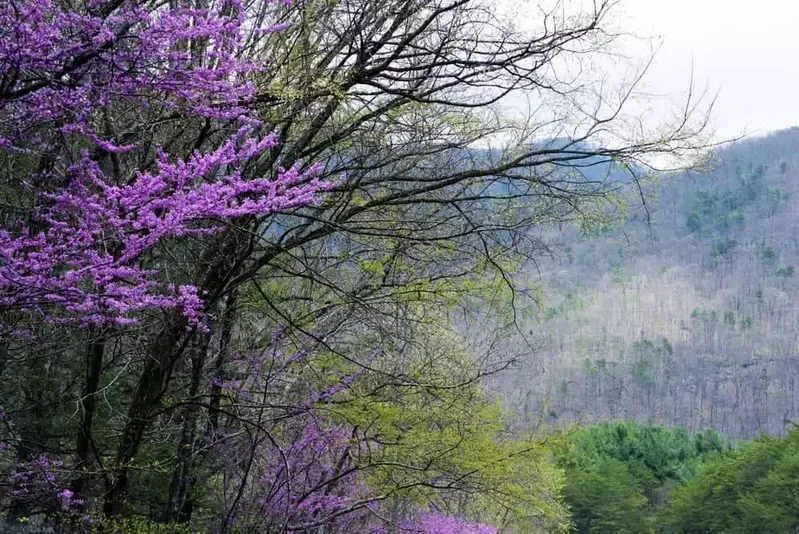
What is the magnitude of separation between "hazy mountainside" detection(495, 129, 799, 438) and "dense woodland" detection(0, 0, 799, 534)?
82.0 metres

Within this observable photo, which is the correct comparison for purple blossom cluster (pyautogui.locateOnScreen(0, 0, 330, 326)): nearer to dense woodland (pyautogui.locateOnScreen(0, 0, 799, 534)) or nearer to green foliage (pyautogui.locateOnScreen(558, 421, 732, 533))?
dense woodland (pyautogui.locateOnScreen(0, 0, 799, 534))

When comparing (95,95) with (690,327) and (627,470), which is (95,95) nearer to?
(627,470)

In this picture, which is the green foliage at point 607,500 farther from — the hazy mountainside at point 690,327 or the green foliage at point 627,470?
the hazy mountainside at point 690,327

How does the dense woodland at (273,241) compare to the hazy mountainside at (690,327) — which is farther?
the hazy mountainside at (690,327)

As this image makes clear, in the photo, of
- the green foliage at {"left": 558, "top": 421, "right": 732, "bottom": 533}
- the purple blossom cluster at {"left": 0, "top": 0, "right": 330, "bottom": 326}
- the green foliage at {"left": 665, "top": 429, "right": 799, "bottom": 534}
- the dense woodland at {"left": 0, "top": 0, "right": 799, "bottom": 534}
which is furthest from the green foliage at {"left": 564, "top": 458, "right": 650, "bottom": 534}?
the purple blossom cluster at {"left": 0, "top": 0, "right": 330, "bottom": 326}

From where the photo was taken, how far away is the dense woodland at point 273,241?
3.20m

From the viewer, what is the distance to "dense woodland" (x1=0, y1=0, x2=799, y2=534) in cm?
320

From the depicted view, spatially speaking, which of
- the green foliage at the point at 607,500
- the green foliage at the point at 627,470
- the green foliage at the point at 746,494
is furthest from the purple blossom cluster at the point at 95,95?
the green foliage at the point at 607,500

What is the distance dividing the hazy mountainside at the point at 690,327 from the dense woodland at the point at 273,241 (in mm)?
82021

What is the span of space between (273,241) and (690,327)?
16562 centimetres

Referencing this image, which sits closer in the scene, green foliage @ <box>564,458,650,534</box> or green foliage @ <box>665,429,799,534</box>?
green foliage @ <box>665,429,799,534</box>

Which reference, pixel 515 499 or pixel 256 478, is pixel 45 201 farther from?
pixel 515 499

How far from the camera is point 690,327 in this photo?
159875 mm

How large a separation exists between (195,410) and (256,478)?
1554 mm
